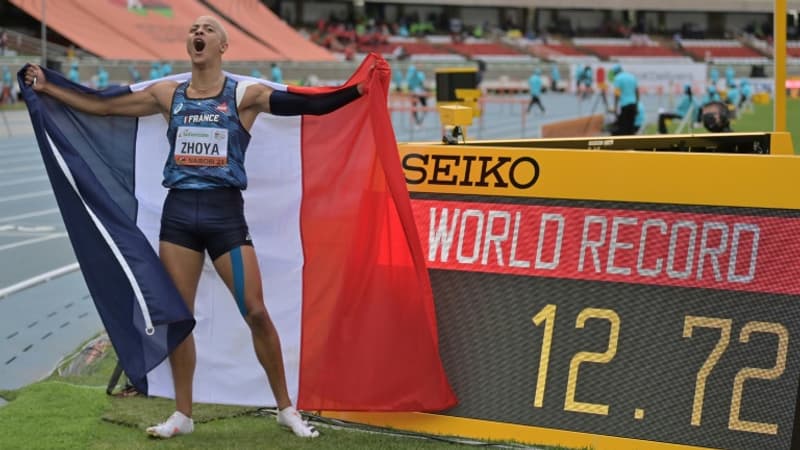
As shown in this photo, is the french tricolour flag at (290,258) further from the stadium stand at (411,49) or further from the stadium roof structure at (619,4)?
the stadium roof structure at (619,4)

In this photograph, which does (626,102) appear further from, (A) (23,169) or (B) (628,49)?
(B) (628,49)

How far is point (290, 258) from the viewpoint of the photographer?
6551 millimetres

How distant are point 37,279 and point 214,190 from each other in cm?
661

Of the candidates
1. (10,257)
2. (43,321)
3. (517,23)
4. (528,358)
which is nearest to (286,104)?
(528,358)

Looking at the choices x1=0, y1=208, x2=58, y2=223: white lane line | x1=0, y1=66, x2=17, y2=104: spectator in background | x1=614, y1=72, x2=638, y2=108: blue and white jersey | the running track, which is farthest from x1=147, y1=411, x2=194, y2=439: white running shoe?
x1=0, y1=66, x2=17, y2=104: spectator in background

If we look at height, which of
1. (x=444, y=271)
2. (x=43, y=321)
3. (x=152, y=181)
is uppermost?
(x=152, y=181)

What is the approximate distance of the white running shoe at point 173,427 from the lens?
6.17 meters

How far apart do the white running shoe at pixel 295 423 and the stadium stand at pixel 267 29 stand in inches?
2638

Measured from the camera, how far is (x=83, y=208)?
6.44 meters

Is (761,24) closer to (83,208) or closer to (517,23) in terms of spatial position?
(517,23)

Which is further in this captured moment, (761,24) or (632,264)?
(761,24)

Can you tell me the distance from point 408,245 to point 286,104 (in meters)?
0.89

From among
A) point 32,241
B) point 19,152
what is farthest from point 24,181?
point 32,241

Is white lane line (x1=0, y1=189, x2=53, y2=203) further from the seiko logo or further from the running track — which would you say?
the seiko logo
